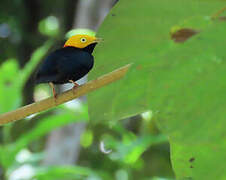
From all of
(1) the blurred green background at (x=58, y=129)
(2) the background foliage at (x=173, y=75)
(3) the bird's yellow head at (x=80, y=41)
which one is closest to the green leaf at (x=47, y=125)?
(1) the blurred green background at (x=58, y=129)

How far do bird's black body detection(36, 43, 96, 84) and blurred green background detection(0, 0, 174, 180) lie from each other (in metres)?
0.12

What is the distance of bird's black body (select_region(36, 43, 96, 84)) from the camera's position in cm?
89

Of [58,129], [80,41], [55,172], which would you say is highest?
[80,41]

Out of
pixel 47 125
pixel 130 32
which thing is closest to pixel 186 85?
pixel 130 32

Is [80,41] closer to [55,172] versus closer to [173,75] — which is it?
[173,75]

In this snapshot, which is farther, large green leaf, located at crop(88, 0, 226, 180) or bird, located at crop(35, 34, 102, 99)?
bird, located at crop(35, 34, 102, 99)

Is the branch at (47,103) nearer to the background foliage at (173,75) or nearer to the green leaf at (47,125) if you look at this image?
the background foliage at (173,75)

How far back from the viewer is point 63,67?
2.99 feet

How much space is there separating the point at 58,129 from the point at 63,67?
2.26 m

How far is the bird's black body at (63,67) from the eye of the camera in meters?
0.89

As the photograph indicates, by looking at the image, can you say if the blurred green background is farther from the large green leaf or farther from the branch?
the large green leaf

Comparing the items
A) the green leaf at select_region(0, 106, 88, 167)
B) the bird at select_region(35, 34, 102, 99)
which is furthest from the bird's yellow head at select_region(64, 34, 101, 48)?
the green leaf at select_region(0, 106, 88, 167)

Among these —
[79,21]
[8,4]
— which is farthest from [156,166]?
[8,4]

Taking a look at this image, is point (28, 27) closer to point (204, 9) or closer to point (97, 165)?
point (97, 165)
